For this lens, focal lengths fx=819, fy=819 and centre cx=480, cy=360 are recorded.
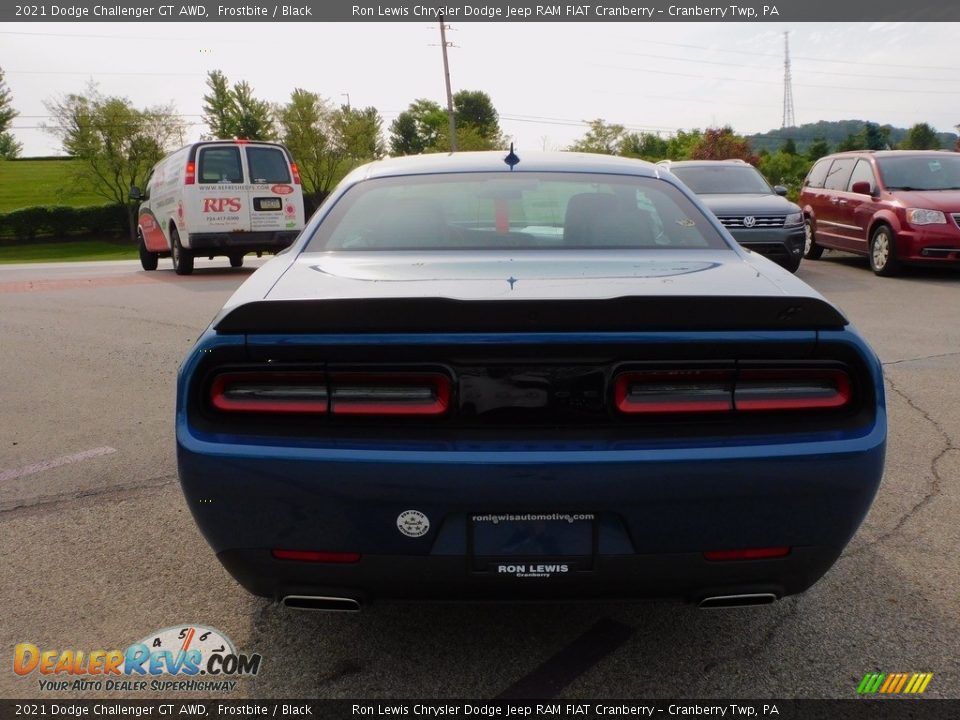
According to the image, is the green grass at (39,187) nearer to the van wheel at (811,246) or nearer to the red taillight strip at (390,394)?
the van wheel at (811,246)

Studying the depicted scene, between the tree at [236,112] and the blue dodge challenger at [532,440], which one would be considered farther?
the tree at [236,112]

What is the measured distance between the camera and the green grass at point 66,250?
37.2 metres

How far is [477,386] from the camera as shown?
2.03m

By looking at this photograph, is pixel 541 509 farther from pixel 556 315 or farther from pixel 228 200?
pixel 228 200

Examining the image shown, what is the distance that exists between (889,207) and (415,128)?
102053 millimetres

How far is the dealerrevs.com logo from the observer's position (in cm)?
239

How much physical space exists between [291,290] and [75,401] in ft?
13.0

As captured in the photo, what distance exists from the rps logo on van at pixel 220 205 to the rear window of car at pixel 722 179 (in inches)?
273

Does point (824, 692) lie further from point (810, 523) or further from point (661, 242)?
point (661, 242)

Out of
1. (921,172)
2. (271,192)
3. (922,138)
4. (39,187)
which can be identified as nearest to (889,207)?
(921,172)

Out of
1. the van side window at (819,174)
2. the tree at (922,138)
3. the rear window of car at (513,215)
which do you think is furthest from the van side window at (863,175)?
the tree at (922,138)

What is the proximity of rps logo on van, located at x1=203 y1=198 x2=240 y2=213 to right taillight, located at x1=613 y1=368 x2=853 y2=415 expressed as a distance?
12.3 m

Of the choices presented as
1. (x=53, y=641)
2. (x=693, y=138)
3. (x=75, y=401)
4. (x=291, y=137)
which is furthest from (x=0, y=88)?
(x=693, y=138)

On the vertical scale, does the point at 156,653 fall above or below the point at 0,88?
below
